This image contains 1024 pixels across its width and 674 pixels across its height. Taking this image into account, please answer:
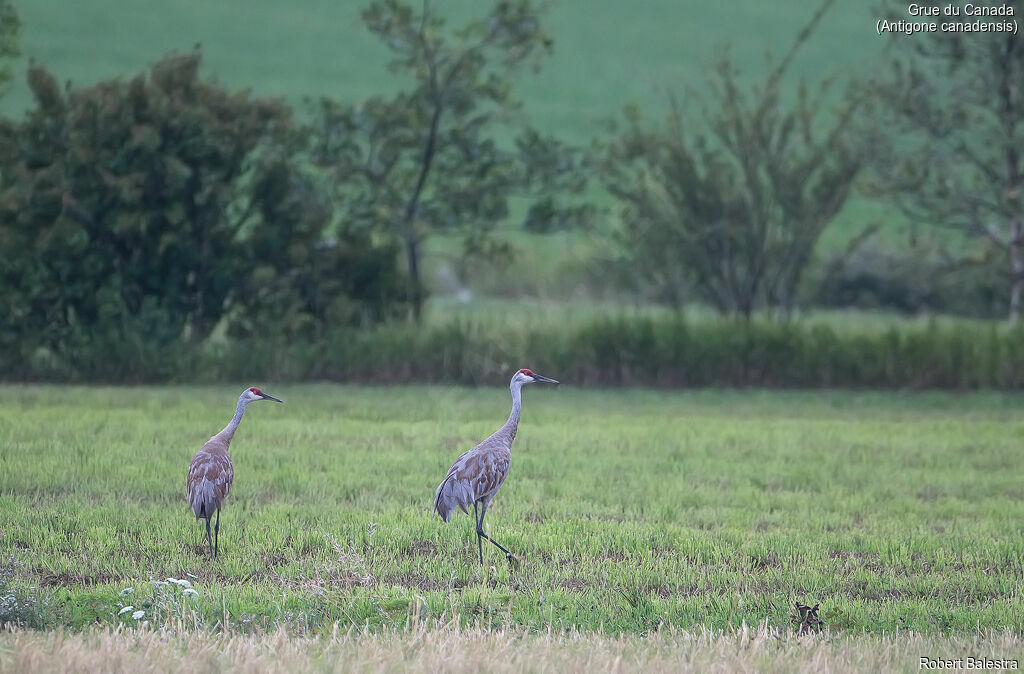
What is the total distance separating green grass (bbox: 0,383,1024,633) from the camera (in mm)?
7023

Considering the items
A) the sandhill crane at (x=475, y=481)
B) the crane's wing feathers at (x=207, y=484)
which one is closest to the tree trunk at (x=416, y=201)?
the sandhill crane at (x=475, y=481)

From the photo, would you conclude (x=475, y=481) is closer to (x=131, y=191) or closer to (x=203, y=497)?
(x=203, y=497)

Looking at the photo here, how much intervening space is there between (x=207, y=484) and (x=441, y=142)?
13.9 meters

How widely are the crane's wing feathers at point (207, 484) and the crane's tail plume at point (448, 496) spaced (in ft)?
4.61

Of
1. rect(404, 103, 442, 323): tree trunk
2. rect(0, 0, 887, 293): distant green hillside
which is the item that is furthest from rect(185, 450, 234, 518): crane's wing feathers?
rect(0, 0, 887, 293): distant green hillside

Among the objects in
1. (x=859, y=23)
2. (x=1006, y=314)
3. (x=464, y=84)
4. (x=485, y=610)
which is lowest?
(x=485, y=610)

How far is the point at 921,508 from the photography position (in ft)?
32.8

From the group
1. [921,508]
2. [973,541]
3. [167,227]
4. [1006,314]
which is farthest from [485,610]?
[1006,314]

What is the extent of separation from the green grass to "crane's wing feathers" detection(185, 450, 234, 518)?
37cm

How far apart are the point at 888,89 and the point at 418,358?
33.5 ft

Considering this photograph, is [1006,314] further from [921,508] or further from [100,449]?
[100,449]

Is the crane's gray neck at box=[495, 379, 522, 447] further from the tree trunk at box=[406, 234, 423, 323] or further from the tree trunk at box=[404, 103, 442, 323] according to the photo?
the tree trunk at box=[404, 103, 442, 323]

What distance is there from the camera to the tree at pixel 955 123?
21.8 meters

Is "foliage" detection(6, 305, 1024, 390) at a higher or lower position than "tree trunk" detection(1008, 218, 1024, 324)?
lower
